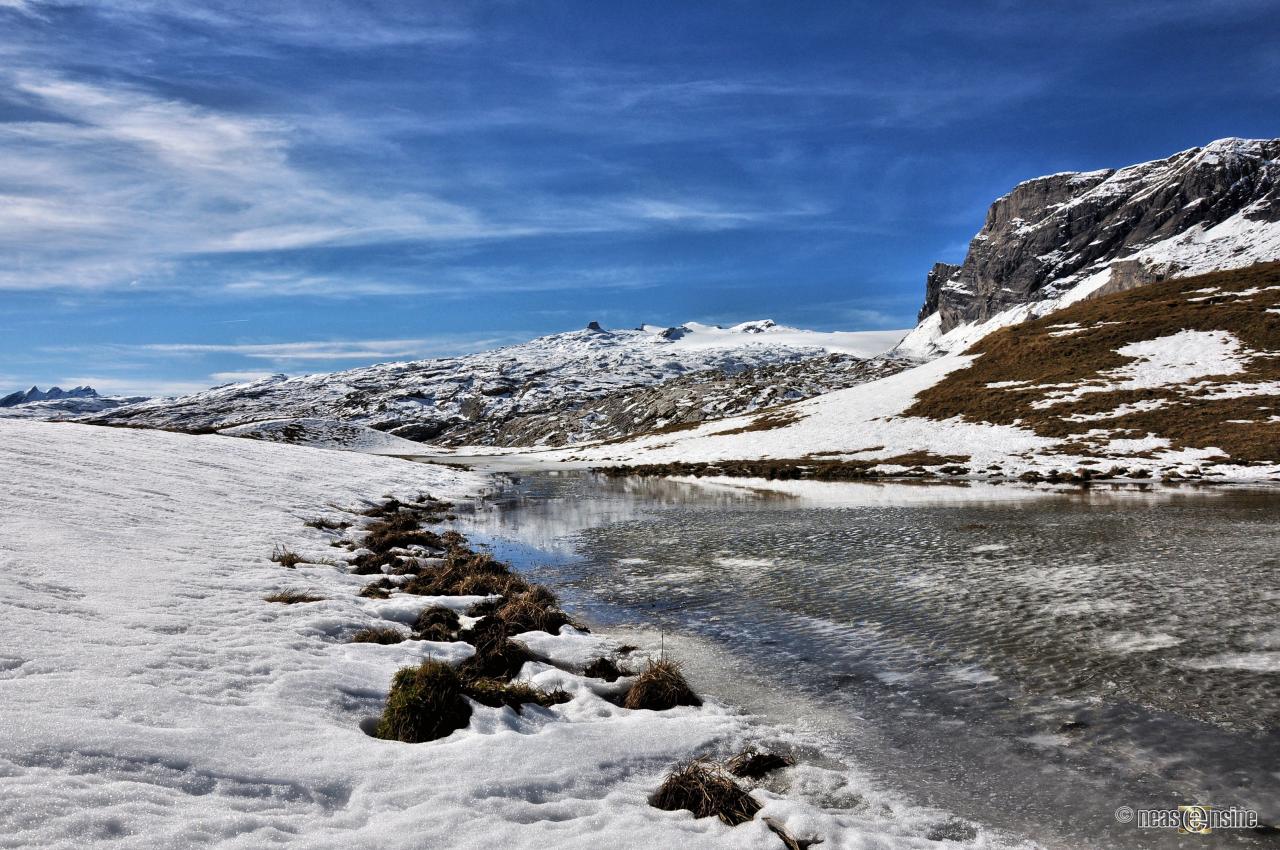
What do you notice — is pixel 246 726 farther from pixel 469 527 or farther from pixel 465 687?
pixel 469 527

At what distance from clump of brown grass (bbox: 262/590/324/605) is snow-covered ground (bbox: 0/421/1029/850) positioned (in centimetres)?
29

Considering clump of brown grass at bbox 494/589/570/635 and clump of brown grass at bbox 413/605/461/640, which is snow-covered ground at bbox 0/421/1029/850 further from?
clump of brown grass at bbox 494/589/570/635

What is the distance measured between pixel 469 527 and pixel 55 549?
17.7 metres

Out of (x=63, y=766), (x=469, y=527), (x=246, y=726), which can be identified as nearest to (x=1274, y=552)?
(x=246, y=726)

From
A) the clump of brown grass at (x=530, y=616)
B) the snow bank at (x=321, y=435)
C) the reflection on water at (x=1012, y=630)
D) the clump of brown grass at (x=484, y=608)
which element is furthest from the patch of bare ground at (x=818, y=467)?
the snow bank at (x=321, y=435)

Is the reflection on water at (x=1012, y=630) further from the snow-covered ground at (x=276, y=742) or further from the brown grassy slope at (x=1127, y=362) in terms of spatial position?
the brown grassy slope at (x=1127, y=362)

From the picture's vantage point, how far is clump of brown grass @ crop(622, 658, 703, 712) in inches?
372

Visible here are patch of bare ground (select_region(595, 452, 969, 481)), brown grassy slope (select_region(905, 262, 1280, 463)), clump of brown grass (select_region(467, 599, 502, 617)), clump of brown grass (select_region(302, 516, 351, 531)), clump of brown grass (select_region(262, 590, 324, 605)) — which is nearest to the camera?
clump of brown grass (select_region(262, 590, 324, 605))

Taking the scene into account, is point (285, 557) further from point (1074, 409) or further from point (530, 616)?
point (1074, 409)

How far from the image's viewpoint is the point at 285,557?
1631 centimetres

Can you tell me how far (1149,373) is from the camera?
57594 millimetres

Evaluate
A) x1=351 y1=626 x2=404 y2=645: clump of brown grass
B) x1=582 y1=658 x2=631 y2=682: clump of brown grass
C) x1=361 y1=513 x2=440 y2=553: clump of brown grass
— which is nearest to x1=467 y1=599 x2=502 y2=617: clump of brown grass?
x1=351 y1=626 x2=404 y2=645: clump of brown grass

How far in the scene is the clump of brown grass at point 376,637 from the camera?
37.2ft

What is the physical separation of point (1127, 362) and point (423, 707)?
2834 inches
